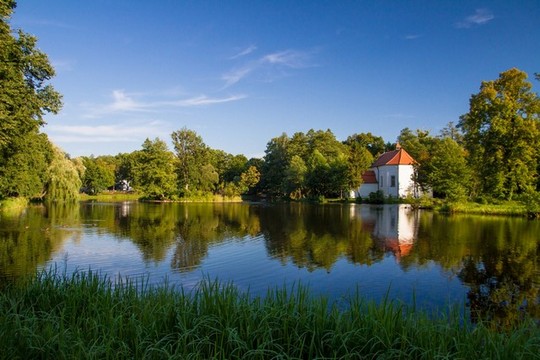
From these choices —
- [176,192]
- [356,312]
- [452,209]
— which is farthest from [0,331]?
[176,192]

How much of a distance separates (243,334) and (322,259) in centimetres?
958

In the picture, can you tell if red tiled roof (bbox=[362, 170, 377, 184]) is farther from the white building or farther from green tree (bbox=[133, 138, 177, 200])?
green tree (bbox=[133, 138, 177, 200])

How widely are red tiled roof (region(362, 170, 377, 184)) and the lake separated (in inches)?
1580

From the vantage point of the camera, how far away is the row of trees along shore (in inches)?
714

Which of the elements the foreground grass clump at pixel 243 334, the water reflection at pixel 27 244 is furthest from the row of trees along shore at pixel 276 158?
the foreground grass clump at pixel 243 334

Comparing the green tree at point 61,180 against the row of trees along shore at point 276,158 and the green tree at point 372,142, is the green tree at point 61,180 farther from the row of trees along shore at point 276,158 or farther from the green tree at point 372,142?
the green tree at point 372,142

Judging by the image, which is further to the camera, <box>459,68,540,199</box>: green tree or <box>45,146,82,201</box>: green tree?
<box>45,146,82,201</box>: green tree

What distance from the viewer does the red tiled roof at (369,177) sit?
63281 millimetres

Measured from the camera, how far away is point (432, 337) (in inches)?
187

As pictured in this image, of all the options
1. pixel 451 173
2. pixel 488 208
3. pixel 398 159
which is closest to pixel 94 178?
pixel 398 159

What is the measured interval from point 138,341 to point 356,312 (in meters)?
2.80

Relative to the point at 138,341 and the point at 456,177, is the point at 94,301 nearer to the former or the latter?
the point at 138,341

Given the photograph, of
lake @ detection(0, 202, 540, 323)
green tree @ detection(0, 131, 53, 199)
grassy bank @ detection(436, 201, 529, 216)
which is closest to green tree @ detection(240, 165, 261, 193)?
green tree @ detection(0, 131, 53, 199)

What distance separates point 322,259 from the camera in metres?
14.1
